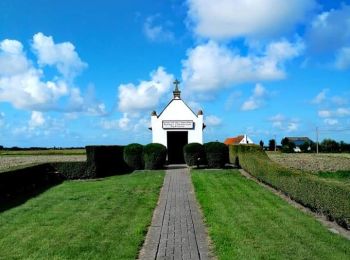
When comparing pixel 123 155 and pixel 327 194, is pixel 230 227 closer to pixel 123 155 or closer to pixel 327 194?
pixel 327 194

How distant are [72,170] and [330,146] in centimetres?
4669

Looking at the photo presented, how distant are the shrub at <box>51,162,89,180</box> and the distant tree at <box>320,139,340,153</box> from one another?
4486 cm

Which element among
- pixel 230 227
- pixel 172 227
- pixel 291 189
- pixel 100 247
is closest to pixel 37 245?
pixel 100 247

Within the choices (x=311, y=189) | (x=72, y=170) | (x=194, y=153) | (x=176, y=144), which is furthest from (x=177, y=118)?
(x=311, y=189)

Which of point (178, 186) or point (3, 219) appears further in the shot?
point (178, 186)

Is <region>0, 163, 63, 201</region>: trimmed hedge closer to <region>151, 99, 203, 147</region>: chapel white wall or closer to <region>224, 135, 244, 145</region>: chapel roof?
<region>151, 99, 203, 147</region>: chapel white wall

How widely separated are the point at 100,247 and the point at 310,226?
4.67 m

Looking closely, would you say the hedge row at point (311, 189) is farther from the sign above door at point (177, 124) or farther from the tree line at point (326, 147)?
the tree line at point (326, 147)

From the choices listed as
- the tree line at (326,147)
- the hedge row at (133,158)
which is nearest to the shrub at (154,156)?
the hedge row at (133,158)

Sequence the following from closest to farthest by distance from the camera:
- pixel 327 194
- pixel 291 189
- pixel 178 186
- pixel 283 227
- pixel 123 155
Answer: pixel 283 227 < pixel 327 194 < pixel 291 189 < pixel 178 186 < pixel 123 155

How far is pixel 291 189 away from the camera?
15016 mm

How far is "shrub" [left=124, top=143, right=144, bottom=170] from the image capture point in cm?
3034

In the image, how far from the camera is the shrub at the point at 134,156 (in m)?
30.3

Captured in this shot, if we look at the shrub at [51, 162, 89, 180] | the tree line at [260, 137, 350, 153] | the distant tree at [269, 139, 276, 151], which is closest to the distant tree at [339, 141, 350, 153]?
the tree line at [260, 137, 350, 153]
